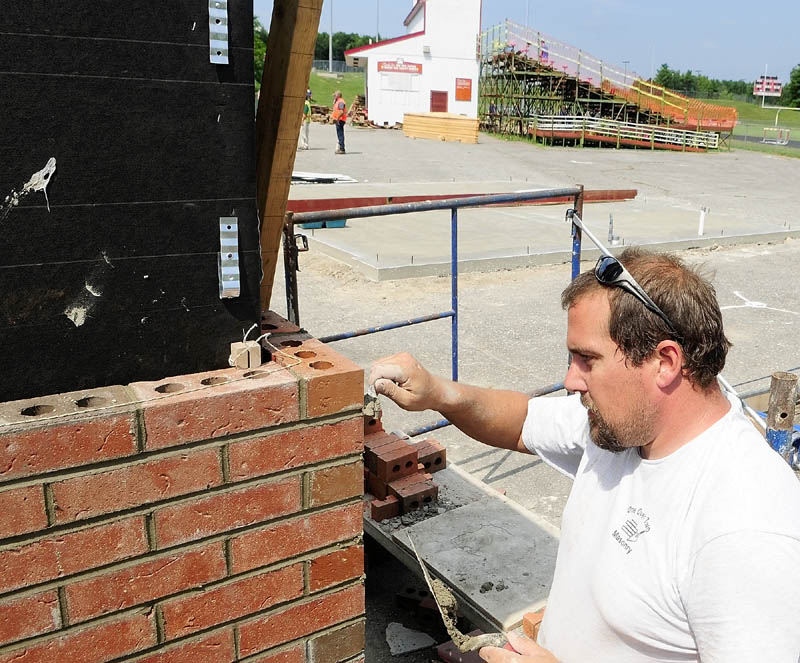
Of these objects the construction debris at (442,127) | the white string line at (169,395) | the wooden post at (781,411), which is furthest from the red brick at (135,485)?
the construction debris at (442,127)

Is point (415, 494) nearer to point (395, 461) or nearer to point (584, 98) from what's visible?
point (395, 461)

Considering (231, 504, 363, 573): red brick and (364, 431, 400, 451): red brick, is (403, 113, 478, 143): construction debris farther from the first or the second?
(231, 504, 363, 573): red brick

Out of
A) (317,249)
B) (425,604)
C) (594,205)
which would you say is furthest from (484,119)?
(425,604)

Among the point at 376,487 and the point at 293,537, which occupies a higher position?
the point at 293,537

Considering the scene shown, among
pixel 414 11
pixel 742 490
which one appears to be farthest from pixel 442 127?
pixel 742 490

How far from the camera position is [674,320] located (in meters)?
1.56

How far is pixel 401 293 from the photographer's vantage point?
861 cm

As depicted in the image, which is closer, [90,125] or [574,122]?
[90,125]

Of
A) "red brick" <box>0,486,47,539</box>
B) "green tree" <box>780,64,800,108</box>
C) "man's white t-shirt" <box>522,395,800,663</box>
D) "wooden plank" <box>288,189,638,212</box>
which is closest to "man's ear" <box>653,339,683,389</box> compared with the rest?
"man's white t-shirt" <box>522,395,800,663</box>

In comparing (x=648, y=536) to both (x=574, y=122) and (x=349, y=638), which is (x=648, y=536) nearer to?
(x=349, y=638)

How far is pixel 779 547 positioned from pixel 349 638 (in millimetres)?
1187

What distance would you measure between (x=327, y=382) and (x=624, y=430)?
0.72 metres

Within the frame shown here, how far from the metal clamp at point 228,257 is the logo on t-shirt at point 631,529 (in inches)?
42.5

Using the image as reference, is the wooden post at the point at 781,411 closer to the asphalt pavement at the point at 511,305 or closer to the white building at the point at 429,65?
the asphalt pavement at the point at 511,305
